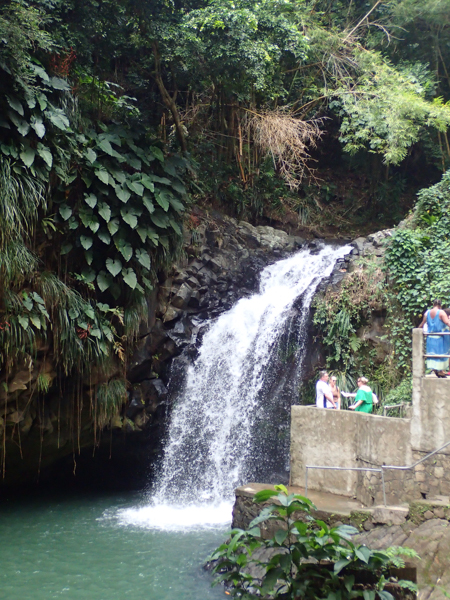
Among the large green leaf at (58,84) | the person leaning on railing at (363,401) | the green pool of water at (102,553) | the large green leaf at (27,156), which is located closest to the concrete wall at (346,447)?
the person leaning on railing at (363,401)

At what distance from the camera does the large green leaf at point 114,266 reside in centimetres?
1025

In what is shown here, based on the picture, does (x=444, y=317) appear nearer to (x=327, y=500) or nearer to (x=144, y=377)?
(x=327, y=500)

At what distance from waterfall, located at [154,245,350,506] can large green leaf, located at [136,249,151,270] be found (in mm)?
2832

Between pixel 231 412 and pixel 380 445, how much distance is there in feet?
13.8

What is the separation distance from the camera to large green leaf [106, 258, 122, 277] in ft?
33.6

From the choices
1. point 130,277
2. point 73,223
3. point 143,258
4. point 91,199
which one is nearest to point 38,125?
point 91,199

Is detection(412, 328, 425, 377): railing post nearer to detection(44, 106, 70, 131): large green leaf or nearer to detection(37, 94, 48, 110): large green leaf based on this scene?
detection(44, 106, 70, 131): large green leaf

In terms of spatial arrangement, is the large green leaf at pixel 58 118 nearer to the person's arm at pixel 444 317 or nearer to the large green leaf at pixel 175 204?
the large green leaf at pixel 175 204

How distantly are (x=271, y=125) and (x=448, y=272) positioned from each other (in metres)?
6.33

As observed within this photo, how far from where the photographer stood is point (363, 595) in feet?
10.4

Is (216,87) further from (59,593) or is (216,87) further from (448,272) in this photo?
(59,593)

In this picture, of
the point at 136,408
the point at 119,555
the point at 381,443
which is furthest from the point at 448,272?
the point at 119,555

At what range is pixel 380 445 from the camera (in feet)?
26.2

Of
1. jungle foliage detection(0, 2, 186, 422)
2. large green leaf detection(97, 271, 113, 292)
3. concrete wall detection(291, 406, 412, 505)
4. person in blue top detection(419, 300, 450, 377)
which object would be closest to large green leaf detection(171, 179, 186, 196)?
jungle foliage detection(0, 2, 186, 422)
